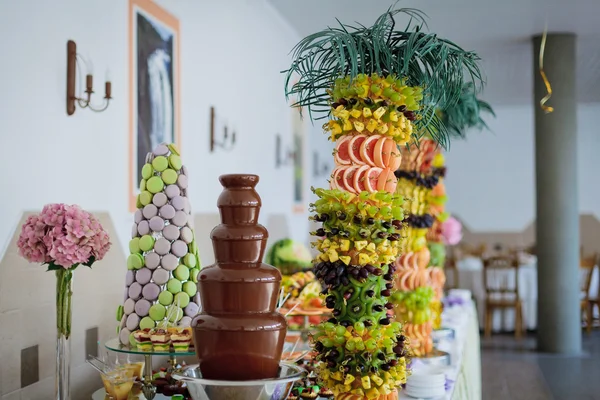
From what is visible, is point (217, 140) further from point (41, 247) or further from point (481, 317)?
point (481, 317)

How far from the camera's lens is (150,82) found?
11.8 feet

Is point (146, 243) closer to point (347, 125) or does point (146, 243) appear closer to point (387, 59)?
point (347, 125)

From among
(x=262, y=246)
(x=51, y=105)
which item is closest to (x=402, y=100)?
(x=262, y=246)

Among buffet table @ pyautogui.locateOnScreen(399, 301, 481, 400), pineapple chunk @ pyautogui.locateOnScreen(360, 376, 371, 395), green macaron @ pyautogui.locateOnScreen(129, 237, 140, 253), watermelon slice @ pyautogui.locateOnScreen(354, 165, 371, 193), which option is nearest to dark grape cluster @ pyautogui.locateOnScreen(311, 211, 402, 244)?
watermelon slice @ pyautogui.locateOnScreen(354, 165, 371, 193)

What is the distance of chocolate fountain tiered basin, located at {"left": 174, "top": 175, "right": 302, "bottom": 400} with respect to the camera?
5.36 feet

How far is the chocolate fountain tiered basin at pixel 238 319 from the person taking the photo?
1634 millimetres

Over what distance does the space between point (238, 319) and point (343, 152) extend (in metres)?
0.67

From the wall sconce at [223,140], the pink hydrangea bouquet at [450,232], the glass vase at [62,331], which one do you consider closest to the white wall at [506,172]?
the wall sconce at [223,140]

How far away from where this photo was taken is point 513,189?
12211 millimetres

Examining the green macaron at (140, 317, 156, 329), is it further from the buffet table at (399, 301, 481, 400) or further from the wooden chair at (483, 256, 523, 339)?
the wooden chair at (483, 256, 523, 339)

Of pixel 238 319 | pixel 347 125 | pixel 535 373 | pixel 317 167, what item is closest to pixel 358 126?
pixel 347 125

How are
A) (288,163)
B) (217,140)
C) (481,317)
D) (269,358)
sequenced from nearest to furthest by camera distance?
(269,358) → (217,140) → (288,163) → (481,317)

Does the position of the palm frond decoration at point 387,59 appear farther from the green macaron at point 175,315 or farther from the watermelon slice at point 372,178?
the green macaron at point 175,315

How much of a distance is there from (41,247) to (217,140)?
8.60 ft
